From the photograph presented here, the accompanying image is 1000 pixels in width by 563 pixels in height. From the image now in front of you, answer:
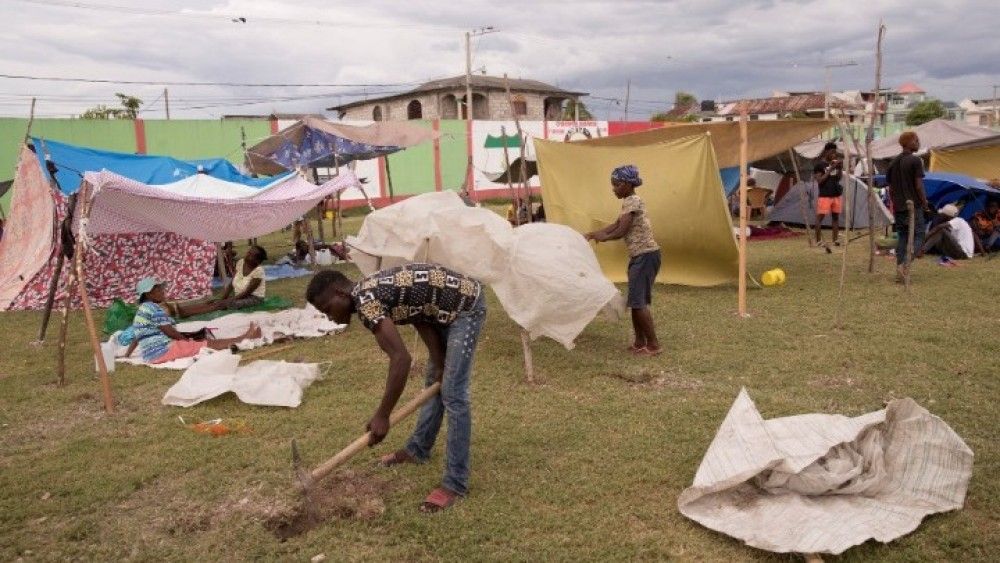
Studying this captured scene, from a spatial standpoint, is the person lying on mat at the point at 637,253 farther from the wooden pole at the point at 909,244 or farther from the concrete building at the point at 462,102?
the concrete building at the point at 462,102

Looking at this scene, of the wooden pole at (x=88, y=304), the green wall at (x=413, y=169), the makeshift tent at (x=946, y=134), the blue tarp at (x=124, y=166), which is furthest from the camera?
the green wall at (x=413, y=169)

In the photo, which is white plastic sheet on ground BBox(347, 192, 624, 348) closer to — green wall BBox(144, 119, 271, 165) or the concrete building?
green wall BBox(144, 119, 271, 165)

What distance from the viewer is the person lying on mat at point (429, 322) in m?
3.08

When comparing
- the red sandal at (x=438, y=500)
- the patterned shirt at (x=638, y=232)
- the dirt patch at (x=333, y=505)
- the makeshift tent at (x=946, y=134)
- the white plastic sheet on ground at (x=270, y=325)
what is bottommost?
the white plastic sheet on ground at (x=270, y=325)

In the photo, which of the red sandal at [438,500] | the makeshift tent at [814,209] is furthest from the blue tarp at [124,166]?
the makeshift tent at [814,209]

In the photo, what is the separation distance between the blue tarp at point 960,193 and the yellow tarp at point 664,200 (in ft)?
15.2

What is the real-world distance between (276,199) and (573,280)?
14.5ft

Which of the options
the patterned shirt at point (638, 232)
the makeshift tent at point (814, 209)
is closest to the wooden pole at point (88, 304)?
the patterned shirt at point (638, 232)

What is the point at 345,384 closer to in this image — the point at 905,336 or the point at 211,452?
the point at 211,452

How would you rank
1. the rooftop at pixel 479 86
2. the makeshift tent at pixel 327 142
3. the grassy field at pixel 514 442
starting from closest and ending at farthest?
the grassy field at pixel 514 442, the makeshift tent at pixel 327 142, the rooftop at pixel 479 86

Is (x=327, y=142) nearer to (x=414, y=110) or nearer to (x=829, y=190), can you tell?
(x=829, y=190)

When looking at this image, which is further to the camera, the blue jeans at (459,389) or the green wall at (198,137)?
the green wall at (198,137)

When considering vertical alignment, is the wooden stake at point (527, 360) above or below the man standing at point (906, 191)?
below

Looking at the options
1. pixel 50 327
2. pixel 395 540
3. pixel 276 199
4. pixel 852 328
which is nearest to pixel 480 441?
pixel 395 540
